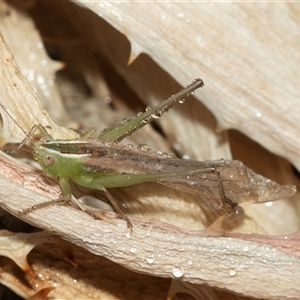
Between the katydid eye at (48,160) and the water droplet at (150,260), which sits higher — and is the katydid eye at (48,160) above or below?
above

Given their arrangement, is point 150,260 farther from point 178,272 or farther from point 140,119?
point 140,119

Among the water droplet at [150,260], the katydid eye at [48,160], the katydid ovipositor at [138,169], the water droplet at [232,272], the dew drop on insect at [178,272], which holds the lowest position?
the dew drop on insect at [178,272]

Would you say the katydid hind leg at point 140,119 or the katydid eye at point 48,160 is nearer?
the katydid eye at point 48,160

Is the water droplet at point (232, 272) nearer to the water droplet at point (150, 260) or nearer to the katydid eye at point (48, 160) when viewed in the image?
the water droplet at point (150, 260)

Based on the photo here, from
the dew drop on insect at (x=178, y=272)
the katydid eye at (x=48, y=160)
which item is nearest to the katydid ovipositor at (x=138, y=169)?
the katydid eye at (x=48, y=160)

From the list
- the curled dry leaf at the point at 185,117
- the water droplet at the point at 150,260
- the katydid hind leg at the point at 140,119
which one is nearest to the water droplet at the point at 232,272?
the curled dry leaf at the point at 185,117

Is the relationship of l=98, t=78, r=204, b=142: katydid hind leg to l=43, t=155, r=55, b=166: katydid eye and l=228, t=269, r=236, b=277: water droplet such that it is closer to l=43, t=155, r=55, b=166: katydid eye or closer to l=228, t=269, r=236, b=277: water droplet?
l=43, t=155, r=55, b=166: katydid eye

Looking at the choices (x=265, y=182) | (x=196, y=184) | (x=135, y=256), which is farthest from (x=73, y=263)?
(x=265, y=182)
